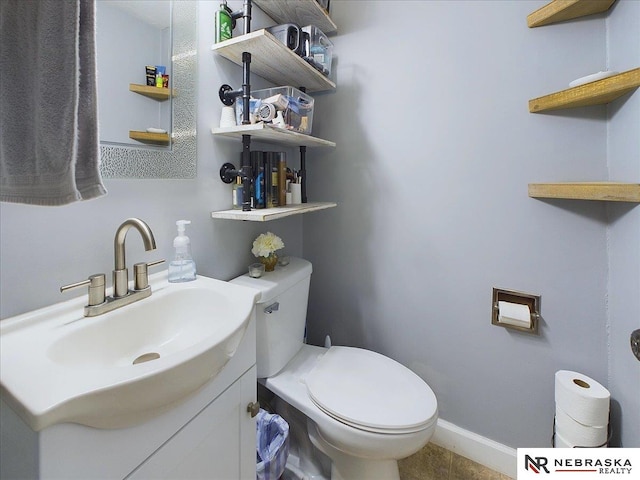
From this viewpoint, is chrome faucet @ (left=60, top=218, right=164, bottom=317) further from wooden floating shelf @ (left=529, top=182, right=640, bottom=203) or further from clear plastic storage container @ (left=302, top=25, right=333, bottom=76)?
wooden floating shelf @ (left=529, top=182, right=640, bottom=203)

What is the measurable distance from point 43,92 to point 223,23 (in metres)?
0.78

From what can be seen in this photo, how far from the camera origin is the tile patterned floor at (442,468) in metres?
1.18

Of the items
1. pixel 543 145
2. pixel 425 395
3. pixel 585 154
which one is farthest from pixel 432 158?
pixel 425 395

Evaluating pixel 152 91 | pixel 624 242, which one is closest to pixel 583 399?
pixel 624 242

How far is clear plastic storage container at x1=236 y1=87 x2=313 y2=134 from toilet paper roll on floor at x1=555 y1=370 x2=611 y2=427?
131 centimetres

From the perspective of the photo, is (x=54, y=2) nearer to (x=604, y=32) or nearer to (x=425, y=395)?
(x=425, y=395)

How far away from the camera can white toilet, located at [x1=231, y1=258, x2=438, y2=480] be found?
2.82ft

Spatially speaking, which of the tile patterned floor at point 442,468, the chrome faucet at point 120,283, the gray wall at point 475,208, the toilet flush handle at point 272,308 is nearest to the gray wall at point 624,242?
the gray wall at point 475,208

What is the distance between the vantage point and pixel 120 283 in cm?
70

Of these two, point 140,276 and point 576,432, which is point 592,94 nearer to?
point 576,432

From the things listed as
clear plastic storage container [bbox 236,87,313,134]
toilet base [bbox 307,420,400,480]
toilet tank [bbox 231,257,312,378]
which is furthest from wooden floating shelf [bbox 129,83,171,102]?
toilet base [bbox 307,420,400,480]

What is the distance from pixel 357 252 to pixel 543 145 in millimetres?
858

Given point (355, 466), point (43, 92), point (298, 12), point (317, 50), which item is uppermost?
point (298, 12)

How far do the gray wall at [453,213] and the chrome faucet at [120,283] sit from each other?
98mm
